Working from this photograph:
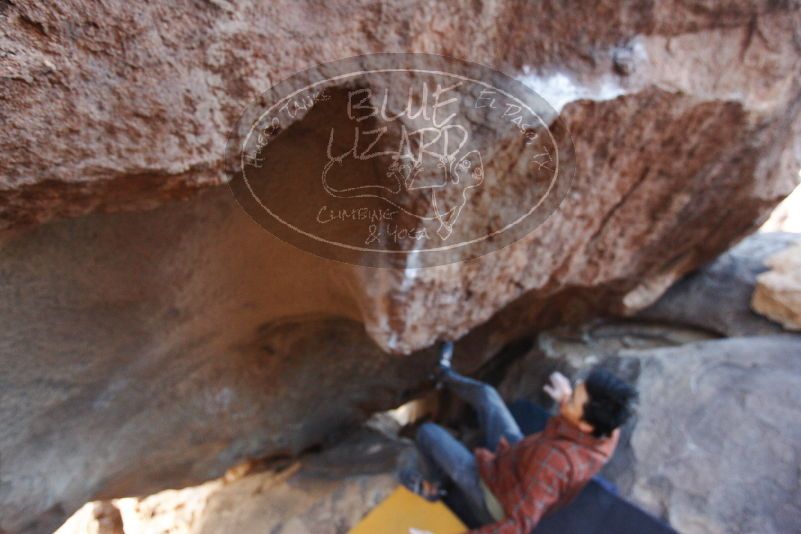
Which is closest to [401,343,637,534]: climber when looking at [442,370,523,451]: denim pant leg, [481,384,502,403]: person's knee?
[442,370,523,451]: denim pant leg

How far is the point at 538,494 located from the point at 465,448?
0.51m

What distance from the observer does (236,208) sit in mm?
1123

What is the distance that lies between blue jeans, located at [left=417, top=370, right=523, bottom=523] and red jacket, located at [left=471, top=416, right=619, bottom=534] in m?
0.28

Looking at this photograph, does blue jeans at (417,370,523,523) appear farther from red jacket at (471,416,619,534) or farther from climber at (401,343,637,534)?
red jacket at (471,416,619,534)

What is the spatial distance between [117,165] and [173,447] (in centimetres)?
121

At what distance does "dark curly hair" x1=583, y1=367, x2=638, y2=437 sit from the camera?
44.7 inches

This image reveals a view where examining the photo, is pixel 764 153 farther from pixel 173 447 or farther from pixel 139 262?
pixel 173 447

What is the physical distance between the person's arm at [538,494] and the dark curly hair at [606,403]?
12 centimetres

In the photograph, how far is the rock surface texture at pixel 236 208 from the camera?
0.67 metres

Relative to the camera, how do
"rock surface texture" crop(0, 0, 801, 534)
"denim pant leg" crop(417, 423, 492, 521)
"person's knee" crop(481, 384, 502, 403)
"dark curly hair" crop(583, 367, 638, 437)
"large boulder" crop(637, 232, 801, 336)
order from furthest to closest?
"large boulder" crop(637, 232, 801, 336), "person's knee" crop(481, 384, 502, 403), "denim pant leg" crop(417, 423, 492, 521), "dark curly hair" crop(583, 367, 638, 437), "rock surface texture" crop(0, 0, 801, 534)

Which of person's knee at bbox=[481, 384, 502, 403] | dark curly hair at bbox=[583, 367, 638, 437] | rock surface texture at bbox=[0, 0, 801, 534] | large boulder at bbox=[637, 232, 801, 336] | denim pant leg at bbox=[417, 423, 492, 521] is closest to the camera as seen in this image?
rock surface texture at bbox=[0, 0, 801, 534]

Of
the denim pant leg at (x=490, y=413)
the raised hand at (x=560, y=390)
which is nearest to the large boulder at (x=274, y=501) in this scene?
the denim pant leg at (x=490, y=413)

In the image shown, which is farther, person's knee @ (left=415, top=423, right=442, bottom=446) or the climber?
person's knee @ (left=415, top=423, right=442, bottom=446)

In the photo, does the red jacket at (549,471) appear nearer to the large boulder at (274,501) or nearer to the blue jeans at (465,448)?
the blue jeans at (465,448)
